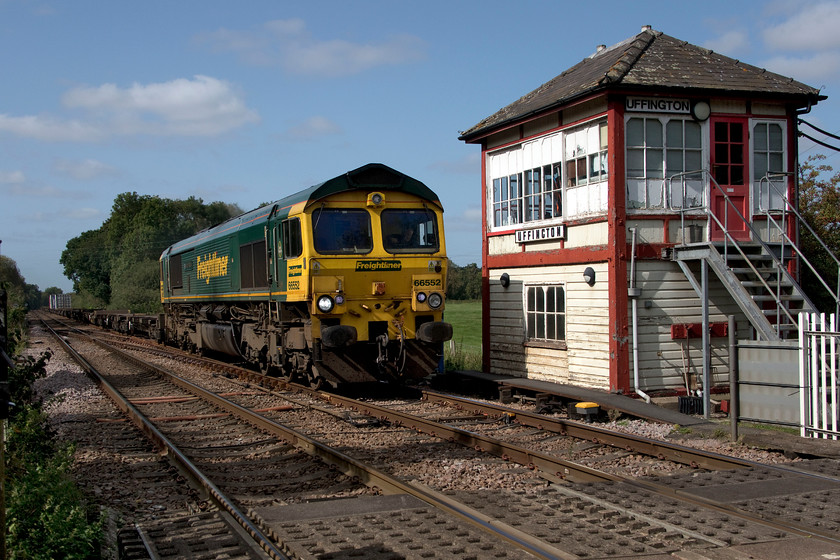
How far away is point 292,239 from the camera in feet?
41.0

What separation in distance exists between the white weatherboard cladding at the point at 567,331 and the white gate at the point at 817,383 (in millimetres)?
3754

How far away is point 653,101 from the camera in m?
12.2

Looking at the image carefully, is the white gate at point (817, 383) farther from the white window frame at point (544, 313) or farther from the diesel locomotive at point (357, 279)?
the diesel locomotive at point (357, 279)

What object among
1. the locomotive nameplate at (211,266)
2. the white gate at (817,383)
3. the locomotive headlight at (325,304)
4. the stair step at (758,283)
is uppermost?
the locomotive nameplate at (211,266)

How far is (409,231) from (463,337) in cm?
2068

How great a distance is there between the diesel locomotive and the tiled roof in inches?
124

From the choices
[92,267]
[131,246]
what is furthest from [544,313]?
[92,267]

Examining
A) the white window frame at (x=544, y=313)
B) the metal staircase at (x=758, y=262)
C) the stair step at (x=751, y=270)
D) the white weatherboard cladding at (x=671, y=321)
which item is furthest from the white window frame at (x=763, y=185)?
the white window frame at (x=544, y=313)

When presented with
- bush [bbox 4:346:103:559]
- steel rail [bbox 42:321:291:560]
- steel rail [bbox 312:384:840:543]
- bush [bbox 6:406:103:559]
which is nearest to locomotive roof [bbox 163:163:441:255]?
steel rail [bbox 312:384:840:543]

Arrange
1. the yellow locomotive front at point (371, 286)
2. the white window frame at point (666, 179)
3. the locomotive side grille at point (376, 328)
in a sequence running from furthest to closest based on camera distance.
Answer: the locomotive side grille at point (376, 328)
the white window frame at point (666, 179)
the yellow locomotive front at point (371, 286)

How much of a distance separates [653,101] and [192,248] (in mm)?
13031

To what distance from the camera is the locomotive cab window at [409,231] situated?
12.7m

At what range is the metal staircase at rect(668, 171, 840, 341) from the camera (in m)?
10.6

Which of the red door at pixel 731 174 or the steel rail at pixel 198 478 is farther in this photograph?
the red door at pixel 731 174
